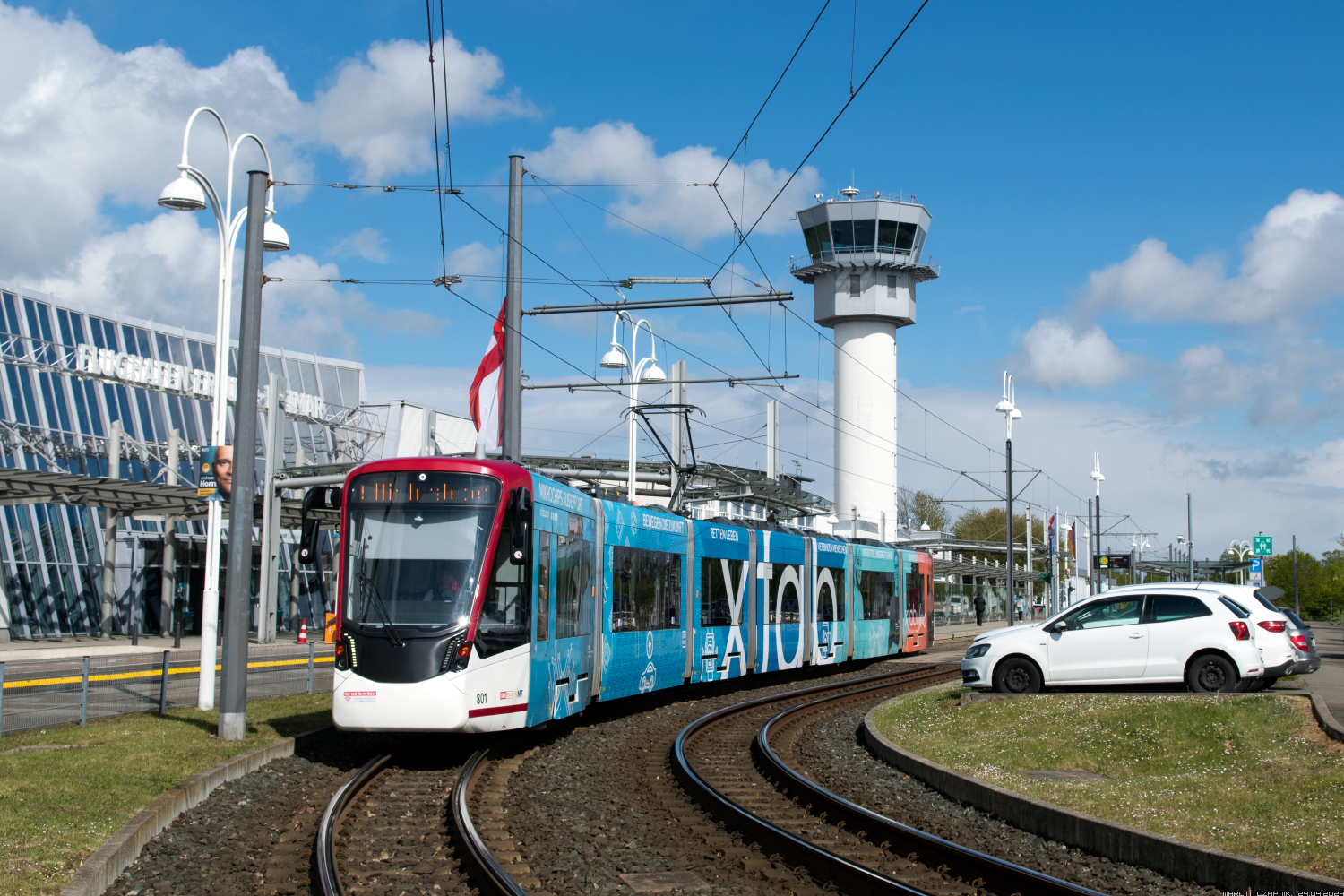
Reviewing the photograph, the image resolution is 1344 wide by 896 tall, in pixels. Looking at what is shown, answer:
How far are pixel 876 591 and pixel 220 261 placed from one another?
17511mm

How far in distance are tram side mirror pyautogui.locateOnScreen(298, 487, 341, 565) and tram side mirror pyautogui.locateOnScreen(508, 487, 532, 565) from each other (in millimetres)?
1857

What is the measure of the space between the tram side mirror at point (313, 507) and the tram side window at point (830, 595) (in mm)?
13916

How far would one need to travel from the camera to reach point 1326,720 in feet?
41.9

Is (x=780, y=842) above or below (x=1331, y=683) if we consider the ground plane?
below

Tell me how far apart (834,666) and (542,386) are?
10151mm

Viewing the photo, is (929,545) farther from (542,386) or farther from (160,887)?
(160,887)

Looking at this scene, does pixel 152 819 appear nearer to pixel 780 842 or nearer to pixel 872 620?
pixel 780 842

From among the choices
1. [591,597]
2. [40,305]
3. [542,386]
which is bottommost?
[591,597]

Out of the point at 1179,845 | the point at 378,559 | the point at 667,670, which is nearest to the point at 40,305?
the point at 667,670

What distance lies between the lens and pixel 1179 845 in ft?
26.2

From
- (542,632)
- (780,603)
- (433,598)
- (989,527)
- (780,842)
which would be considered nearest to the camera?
(780,842)

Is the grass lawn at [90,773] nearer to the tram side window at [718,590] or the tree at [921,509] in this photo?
the tram side window at [718,590]

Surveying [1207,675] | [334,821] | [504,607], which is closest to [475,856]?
[334,821]

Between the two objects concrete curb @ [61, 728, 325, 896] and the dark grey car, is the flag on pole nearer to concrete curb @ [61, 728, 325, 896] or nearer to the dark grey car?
concrete curb @ [61, 728, 325, 896]
